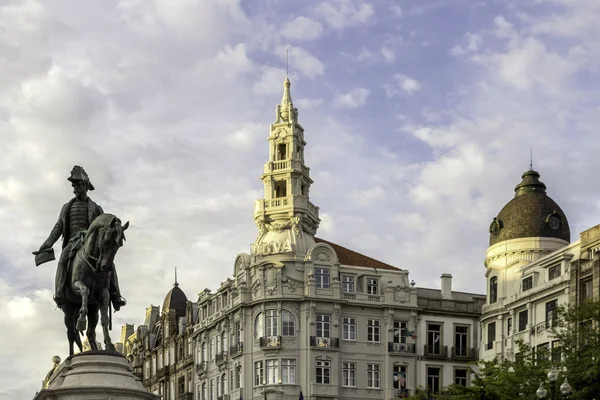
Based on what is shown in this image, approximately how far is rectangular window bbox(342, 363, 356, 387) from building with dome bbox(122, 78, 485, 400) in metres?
0.08

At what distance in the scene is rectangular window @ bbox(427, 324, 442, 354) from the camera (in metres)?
104

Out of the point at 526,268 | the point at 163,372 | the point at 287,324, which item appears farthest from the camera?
the point at 163,372

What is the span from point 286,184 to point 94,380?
80100 mm

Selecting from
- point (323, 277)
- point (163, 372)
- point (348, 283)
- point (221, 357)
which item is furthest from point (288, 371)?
point (163, 372)

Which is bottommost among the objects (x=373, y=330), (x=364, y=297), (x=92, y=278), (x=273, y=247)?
(x=92, y=278)

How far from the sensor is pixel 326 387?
3927 inches

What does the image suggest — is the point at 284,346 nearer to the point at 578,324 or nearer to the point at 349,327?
the point at 349,327

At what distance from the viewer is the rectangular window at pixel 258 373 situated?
101 meters

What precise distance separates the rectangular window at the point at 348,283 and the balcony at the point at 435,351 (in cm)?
742

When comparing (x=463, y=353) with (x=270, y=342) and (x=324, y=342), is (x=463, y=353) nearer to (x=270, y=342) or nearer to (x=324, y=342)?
(x=324, y=342)

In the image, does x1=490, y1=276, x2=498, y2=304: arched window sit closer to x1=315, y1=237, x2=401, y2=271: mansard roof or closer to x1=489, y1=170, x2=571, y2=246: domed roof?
x1=489, y1=170, x2=571, y2=246: domed roof

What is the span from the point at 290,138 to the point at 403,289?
16204mm

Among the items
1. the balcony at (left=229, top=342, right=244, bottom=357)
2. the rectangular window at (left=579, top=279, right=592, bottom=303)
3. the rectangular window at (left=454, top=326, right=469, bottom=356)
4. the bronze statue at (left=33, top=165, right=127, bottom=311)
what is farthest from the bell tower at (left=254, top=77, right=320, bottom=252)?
the bronze statue at (left=33, top=165, right=127, bottom=311)

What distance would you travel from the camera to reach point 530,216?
8950 centimetres
